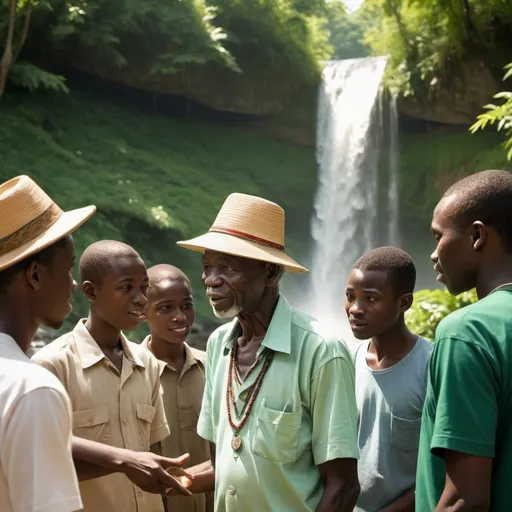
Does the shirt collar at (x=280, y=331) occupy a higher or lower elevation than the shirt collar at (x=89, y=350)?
higher

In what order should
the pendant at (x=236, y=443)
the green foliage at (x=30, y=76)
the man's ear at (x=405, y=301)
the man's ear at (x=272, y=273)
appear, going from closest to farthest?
the pendant at (x=236, y=443), the man's ear at (x=272, y=273), the man's ear at (x=405, y=301), the green foliage at (x=30, y=76)

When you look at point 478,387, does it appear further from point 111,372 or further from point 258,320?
point 111,372

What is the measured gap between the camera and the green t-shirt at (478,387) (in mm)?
2242

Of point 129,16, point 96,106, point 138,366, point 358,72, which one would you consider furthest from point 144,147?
point 138,366

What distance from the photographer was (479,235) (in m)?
2.52

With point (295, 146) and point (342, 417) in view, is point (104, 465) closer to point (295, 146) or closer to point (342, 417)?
point (342, 417)

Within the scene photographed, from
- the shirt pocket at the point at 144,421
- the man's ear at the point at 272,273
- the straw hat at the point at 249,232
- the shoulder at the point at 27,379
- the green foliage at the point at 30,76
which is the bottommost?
the shirt pocket at the point at 144,421

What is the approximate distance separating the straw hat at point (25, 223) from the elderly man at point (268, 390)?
894 millimetres

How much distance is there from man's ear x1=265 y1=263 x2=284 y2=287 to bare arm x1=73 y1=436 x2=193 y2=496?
80 centimetres

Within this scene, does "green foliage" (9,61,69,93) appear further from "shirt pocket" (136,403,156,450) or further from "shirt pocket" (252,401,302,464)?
"shirt pocket" (252,401,302,464)

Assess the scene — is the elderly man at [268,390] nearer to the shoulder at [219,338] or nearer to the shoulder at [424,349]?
the shoulder at [219,338]

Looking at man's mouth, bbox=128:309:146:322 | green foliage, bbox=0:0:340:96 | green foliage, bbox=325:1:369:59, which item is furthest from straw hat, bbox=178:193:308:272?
green foliage, bbox=325:1:369:59

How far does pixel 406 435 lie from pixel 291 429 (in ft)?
2.81

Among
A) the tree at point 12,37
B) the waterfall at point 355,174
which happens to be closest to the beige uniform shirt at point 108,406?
the tree at point 12,37
